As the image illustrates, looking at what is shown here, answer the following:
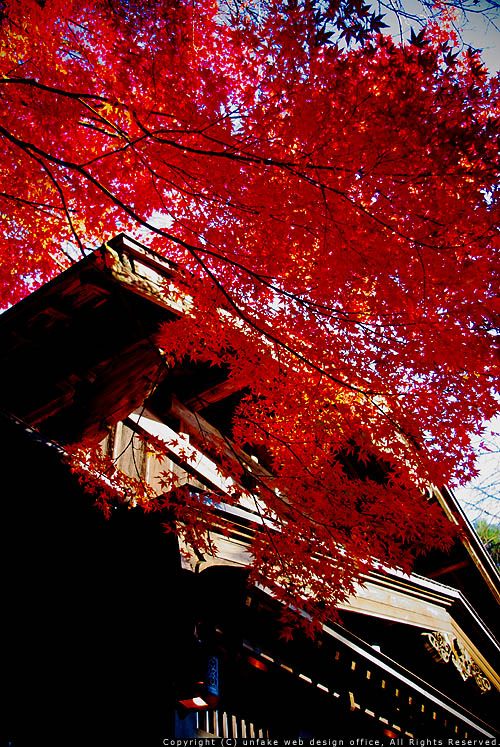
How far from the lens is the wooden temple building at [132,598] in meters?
3.94

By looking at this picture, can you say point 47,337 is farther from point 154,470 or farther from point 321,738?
→ point 321,738

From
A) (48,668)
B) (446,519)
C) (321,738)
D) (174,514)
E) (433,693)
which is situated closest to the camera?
(174,514)

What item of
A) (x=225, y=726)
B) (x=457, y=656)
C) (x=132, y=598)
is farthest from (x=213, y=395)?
(x=457, y=656)

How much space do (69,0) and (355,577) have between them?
325 inches

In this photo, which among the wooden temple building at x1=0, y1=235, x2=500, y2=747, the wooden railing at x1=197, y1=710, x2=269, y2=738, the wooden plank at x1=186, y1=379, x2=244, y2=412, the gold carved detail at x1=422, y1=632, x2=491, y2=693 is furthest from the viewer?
the wooden plank at x1=186, y1=379, x2=244, y2=412

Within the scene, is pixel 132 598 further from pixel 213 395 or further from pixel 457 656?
pixel 457 656

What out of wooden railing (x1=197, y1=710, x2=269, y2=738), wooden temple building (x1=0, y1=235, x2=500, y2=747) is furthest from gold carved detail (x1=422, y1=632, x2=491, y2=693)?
wooden railing (x1=197, y1=710, x2=269, y2=738)

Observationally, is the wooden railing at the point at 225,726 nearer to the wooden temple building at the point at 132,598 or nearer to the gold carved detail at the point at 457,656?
the wooden temple building at the point at 132,598

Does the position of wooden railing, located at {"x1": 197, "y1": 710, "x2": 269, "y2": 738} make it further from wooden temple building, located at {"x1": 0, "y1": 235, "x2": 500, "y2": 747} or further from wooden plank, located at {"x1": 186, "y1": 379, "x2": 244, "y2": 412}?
wooden plank, located at {"x1": 186, "y1": 379, "x2": 244, "y2": 412}

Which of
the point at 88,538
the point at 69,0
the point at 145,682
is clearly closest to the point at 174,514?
the point at 88,538

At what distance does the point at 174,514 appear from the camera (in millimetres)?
3881

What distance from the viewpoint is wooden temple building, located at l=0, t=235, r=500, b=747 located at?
394cm

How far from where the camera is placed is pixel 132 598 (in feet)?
13.7

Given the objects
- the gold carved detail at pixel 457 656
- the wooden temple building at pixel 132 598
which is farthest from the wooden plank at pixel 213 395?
the gold carved detail at pixel 457 656
